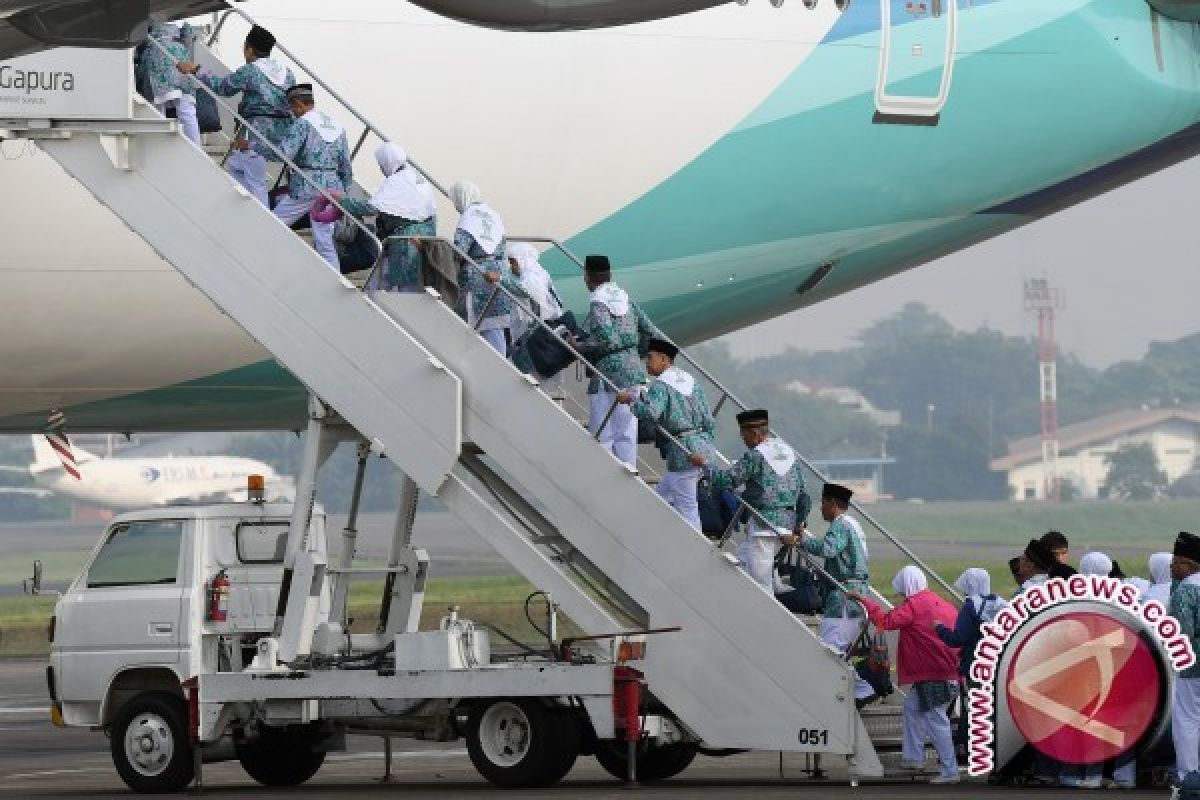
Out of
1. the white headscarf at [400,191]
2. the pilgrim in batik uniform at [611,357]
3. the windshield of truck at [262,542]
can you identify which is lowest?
the windshield of truck at [262,542]

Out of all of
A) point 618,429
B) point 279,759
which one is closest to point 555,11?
point 618,429

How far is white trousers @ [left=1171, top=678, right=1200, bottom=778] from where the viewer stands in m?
13.3

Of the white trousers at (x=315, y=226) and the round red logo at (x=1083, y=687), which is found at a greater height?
the white trousers at (x=315, y=226)

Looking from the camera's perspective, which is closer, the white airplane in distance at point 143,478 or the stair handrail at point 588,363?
the stair handrail at point 588,363

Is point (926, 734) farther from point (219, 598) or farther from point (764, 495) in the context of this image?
point (219, 598)

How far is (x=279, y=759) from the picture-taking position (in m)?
15.4

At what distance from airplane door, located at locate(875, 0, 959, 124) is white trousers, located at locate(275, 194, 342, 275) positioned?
5.49 metres

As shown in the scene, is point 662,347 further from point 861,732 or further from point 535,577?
point 861,732

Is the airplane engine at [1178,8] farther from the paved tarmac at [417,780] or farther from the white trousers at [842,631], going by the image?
the white trousers at [842,631]

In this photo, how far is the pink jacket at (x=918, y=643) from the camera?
14.1 meters

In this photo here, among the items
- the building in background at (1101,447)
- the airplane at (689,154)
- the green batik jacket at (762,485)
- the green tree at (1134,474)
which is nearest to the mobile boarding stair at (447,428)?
the green batik jacket at (762,485)

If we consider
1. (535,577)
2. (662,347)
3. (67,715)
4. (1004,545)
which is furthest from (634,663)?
(1004,545)

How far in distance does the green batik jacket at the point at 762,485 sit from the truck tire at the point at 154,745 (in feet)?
11.7

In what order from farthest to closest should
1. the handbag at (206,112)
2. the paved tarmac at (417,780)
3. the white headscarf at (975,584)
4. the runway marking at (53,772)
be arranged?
the runway marking at (53,772), the handbag at (206,112), the white headscarf at (975,584), the paved tarmac at (417,780)
